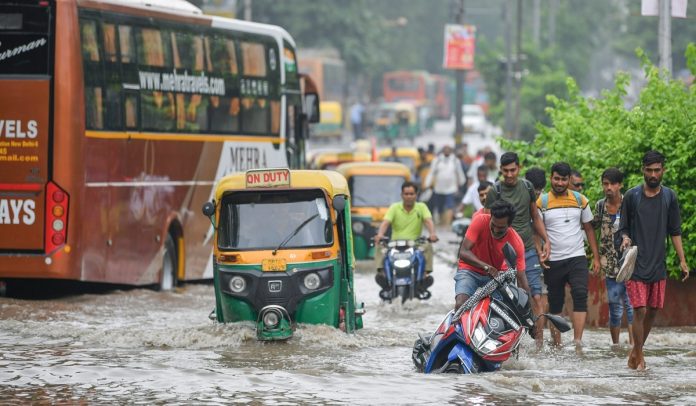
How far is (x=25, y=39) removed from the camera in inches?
675

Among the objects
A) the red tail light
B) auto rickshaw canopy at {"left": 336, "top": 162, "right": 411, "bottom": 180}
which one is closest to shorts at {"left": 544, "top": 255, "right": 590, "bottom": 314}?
the red tail light

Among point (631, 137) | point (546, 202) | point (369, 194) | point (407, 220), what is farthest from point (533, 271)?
point (369, 194)

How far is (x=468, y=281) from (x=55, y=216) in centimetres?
638

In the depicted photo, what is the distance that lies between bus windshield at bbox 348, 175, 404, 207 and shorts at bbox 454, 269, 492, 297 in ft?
44.8

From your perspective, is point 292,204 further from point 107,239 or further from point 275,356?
point 107,239

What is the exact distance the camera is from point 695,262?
50.8ft

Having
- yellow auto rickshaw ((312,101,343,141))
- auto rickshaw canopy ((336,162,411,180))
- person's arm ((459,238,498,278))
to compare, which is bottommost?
person's arm ((459,238,498,278))

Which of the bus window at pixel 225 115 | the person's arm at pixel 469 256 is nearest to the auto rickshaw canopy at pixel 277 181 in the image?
the person's arm at pixel 469 256

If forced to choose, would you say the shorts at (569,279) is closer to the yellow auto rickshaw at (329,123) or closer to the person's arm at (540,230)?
the person's arm at (540,230)

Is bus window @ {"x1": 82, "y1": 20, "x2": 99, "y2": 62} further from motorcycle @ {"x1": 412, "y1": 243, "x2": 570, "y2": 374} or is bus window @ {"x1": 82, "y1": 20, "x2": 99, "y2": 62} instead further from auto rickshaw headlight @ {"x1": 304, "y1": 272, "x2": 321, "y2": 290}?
motorcycle @ {"x1": 412, "y1": 243, "x2": 570, "y2": 374}

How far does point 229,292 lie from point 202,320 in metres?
3.10

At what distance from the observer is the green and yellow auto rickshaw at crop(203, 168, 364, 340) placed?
1400 cm

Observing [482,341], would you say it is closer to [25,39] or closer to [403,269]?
[403,269]

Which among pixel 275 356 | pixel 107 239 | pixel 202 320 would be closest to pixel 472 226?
pixel 275 356
